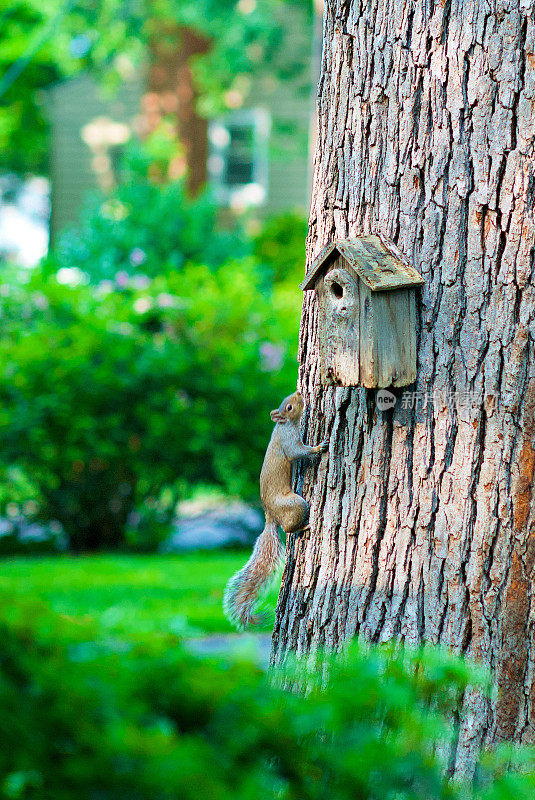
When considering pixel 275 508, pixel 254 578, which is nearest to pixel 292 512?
pixel 275 508

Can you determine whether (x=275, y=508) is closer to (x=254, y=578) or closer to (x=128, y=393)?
(x=254, y=578)

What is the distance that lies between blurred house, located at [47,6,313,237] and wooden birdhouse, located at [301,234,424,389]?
14.3 metres

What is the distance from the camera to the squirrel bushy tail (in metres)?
2.82

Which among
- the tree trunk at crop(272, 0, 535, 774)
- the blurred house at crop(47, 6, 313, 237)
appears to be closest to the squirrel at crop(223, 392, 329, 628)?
the tree trunk at crop(272, 0, 535, 774)

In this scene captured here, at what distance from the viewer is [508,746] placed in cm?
226

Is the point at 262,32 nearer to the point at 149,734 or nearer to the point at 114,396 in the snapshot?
the point at 114,396

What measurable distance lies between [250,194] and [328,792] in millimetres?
18033

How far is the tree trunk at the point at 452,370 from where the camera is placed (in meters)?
2.36

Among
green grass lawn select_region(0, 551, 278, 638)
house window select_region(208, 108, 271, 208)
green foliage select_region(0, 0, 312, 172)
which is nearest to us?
green grass lawn select_region(0, 551, 278, 638)

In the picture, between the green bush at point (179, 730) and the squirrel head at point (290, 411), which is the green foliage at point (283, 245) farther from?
the green bush at point (179, 730)

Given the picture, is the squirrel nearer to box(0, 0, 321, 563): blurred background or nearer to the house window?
box(0, 0, 321, 563): blurred background

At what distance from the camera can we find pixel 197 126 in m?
16.8

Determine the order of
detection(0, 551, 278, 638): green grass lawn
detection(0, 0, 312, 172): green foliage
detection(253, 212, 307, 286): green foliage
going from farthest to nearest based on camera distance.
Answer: detection(0, 0, 312, 172): green foliage
detection(253, 212, 307, 286): green foliage
detection(0, 551, 278, 638): green grass lawn

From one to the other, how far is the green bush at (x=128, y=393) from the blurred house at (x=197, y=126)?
825cm
